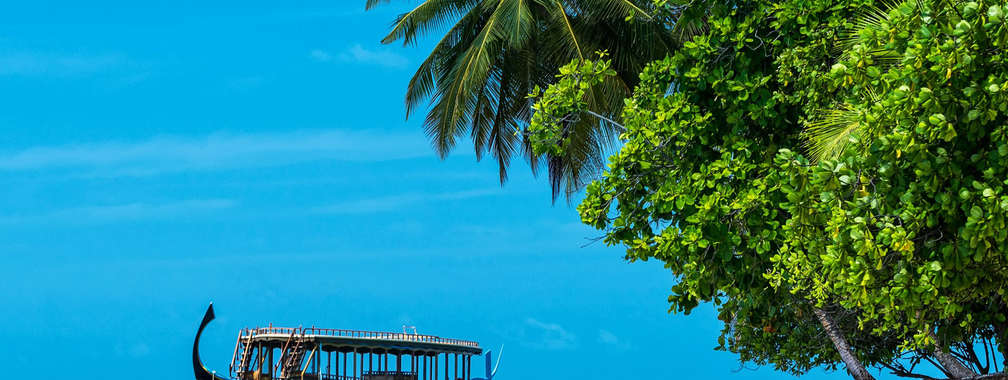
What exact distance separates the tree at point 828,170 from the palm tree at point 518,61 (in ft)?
18.6

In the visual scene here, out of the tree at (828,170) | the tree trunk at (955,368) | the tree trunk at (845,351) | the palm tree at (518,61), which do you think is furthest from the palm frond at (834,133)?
the palm tree at (518,61)

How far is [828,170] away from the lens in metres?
6.70

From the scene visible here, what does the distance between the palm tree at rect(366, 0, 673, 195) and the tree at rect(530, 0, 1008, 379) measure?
566 cm

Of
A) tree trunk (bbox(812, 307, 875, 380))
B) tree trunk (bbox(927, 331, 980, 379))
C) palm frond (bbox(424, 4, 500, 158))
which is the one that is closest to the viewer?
tree trunk (bbox(927, 331, 980, 379))

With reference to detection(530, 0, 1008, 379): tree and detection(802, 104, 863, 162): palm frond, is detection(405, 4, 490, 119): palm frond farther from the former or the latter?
detection(802, 104, 863, 162): palm frond

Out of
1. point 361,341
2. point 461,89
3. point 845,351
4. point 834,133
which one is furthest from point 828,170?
point 361,341

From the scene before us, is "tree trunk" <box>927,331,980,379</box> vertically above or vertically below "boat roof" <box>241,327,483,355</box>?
below

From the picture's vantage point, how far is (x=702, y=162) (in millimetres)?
9359

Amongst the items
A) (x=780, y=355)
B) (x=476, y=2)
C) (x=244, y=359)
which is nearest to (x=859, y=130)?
(x=780, y=355)

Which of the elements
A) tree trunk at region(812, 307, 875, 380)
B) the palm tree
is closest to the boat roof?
the palm tree

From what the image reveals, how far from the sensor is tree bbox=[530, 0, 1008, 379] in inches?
246

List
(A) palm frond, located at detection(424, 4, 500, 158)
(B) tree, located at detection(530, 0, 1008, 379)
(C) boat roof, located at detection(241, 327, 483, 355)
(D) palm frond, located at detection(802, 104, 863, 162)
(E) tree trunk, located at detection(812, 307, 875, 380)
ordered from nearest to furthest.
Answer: (B) tree, located at detection(530, 0, 1008, 379) < (D) palm frond, located at detection(802, 104, 863, 162) < (E) tree trunk, located at detection(812, 307, 875, 380) < (A) palm frond, located at detection(424, 4, 500, 158) < (C) boat roof, located at detection(241, 327, 483, 355)

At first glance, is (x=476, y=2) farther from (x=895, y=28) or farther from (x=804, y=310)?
(x=895, y=28)

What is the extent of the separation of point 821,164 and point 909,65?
3.14 feet
